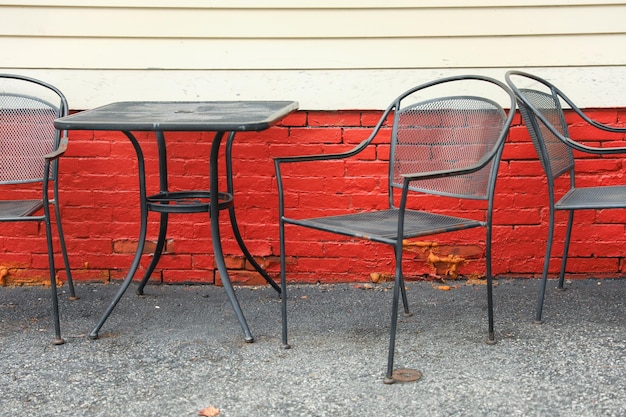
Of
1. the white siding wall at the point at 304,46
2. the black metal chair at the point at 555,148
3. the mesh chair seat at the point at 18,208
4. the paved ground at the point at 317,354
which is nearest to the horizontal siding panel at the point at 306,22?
the white siding wall at the point at 304,46

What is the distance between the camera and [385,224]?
3.82 meters

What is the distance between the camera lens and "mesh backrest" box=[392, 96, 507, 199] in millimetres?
3945

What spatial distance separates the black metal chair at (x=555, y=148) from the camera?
393 cm

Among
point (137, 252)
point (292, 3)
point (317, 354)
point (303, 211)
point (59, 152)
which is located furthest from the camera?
point (303, 211)


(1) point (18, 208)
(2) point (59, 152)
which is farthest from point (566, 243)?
(1) point (18, 208)

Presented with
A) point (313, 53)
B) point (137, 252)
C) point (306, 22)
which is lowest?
point (137, 252)

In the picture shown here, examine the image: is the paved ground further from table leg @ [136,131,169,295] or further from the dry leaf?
table leg @ [136,131,169,295]

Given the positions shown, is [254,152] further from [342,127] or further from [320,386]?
[320,386]

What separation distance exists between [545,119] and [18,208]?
234 centimetres

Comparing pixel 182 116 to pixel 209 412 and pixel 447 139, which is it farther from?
pixel 209 412

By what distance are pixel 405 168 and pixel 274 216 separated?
0.84 meters

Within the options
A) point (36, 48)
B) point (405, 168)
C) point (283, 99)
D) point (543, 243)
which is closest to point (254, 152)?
point (283, 99)

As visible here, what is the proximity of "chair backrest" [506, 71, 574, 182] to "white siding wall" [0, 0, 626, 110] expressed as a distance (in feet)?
0.52

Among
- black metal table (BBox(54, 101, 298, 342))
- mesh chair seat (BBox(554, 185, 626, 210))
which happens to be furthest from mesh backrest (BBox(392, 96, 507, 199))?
black metal table (BBox(54, 101, 298, 342))
